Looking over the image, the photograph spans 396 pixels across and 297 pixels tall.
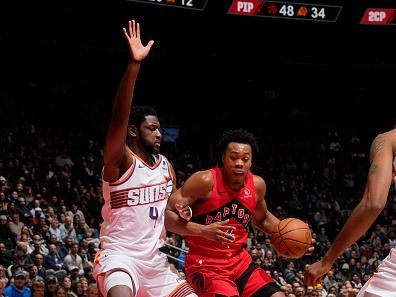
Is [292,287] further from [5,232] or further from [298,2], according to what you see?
[298,2]

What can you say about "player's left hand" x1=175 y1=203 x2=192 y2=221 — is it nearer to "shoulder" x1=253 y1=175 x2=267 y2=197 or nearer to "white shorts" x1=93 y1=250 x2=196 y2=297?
"white shorts" x1=93 y1=250 x2=196 y2=297

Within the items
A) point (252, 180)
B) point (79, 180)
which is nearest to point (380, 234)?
point (79, 180)

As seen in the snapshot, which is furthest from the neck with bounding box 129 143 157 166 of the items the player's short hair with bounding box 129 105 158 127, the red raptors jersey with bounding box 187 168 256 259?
the red raptors jersey with bounding box 187 168 256 259

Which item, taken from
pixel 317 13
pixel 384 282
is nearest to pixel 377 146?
pixel 384 282

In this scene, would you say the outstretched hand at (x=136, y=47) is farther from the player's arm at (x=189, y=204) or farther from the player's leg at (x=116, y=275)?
the player's leg at (x=116, y=275)

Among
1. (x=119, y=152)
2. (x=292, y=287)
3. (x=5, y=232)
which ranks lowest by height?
(x=292, y=287)

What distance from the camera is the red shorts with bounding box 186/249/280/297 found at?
529cm

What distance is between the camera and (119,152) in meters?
4.94

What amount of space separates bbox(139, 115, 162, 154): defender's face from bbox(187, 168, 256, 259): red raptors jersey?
0.50 metres

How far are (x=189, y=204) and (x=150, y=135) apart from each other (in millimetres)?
562

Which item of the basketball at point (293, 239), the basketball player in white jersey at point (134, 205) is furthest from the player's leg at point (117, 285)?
the basketball at point (293, 239)

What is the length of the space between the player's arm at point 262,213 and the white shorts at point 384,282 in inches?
70.3

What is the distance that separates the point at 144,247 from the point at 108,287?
0.41 meters

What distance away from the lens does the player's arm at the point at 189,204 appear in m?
4.97
